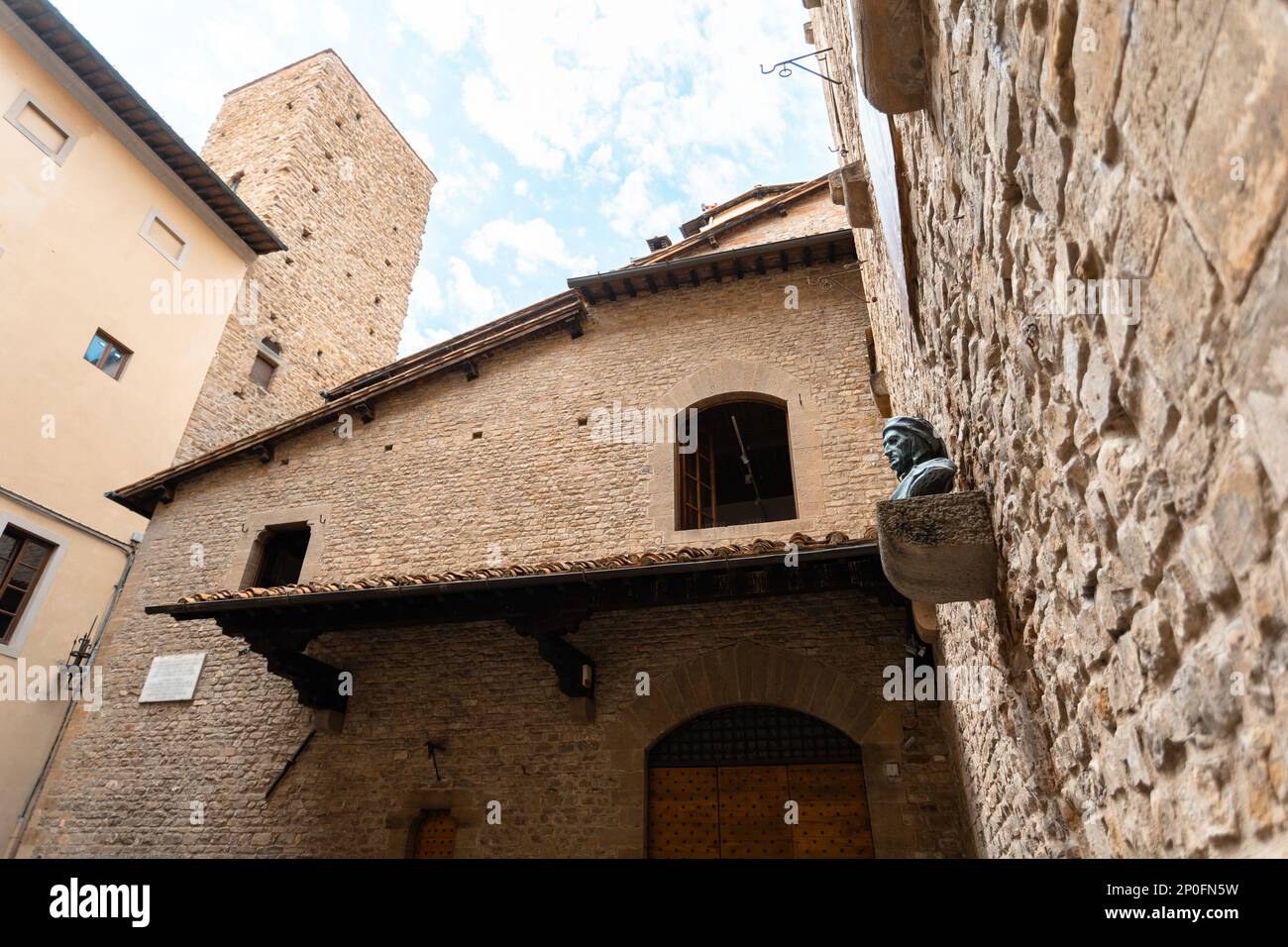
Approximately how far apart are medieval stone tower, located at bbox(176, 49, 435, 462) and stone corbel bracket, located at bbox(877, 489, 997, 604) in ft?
44.5

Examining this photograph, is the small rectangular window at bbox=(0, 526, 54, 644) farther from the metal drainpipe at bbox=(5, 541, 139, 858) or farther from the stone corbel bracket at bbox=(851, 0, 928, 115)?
the stone corbel bracket at bbox=(851, 0, 928, 115)

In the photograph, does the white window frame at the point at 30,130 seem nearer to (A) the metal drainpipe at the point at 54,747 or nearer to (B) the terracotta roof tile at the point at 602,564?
(A) the metal drainpipe at the point at 54,747

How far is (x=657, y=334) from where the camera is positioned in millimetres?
9180

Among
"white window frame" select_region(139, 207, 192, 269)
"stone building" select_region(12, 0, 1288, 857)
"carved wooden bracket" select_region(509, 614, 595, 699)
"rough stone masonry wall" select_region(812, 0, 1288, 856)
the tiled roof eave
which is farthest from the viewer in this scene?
"white window frame" select_region(139, 207, 192, 269)

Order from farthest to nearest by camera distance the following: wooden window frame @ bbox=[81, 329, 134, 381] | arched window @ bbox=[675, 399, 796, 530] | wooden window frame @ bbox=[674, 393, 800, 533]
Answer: wooden window frame @ bbox=[81, 329, 134, 381] → arched window @ bbox=[675, 399, 796, 530] → wooden window frame @ bbox=[674, 393, 800, 533]

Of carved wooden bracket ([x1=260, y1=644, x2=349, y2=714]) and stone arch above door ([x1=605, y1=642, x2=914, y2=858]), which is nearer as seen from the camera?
stone arch above door ([x1=605, y1=642, x2=914, y2=858])

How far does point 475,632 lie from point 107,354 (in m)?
8.50

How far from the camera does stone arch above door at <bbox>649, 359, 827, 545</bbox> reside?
7301 mm

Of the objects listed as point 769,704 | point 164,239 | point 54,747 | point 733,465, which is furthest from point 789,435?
point 164,239

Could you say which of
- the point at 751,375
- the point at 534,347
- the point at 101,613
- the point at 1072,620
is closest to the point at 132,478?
the point at 101,613

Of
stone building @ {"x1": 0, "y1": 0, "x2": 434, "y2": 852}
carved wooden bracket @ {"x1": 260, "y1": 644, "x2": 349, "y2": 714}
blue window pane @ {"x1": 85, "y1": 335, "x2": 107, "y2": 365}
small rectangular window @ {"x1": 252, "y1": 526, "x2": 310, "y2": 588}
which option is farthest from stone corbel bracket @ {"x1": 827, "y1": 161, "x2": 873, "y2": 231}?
blue window pane @ {"x1": 85, "y1": 335, "x2": 107, "y2": 365}

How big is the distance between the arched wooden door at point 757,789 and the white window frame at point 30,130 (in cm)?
1239

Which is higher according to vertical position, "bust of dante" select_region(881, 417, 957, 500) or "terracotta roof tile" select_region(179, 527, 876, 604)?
"terracotta roof tile" select_region(179, 527, 876, 604)

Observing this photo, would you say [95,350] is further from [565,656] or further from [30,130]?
[565,656]
